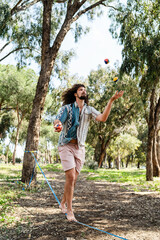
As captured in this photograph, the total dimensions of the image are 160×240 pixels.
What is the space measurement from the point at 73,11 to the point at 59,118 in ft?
20.9

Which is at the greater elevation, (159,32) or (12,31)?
(12,31)

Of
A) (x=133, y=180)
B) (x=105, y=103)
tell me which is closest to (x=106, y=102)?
Result: (x=105, y=103)

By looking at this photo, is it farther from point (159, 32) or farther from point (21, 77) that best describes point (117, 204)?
point (21, 77)

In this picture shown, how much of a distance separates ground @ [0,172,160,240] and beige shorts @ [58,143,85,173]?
0.93 m

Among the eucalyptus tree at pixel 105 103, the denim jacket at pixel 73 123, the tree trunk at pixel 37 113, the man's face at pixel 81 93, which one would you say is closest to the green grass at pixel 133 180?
the tree trunk at pixel 37 113

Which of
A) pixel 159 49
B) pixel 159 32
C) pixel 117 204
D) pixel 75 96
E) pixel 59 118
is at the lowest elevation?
pixel 117 204

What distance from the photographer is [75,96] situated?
3.75m

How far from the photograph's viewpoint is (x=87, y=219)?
12.9 ft

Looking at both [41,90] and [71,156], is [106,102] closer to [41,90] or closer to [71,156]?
[41,90]

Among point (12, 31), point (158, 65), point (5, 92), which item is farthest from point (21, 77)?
point (158, 65)

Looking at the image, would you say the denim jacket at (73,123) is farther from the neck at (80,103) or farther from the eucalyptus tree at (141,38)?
the eucalyptus tree at (141,38)

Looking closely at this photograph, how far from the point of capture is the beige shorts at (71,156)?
3.29 meters

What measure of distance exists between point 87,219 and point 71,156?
1.38 metres

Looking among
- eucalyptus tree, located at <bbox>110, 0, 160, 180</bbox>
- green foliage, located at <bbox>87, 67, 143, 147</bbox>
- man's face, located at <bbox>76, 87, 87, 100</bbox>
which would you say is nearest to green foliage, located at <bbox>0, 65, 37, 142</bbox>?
green foliage, located at <bbox>87, 67, 143, 147</bbox>
